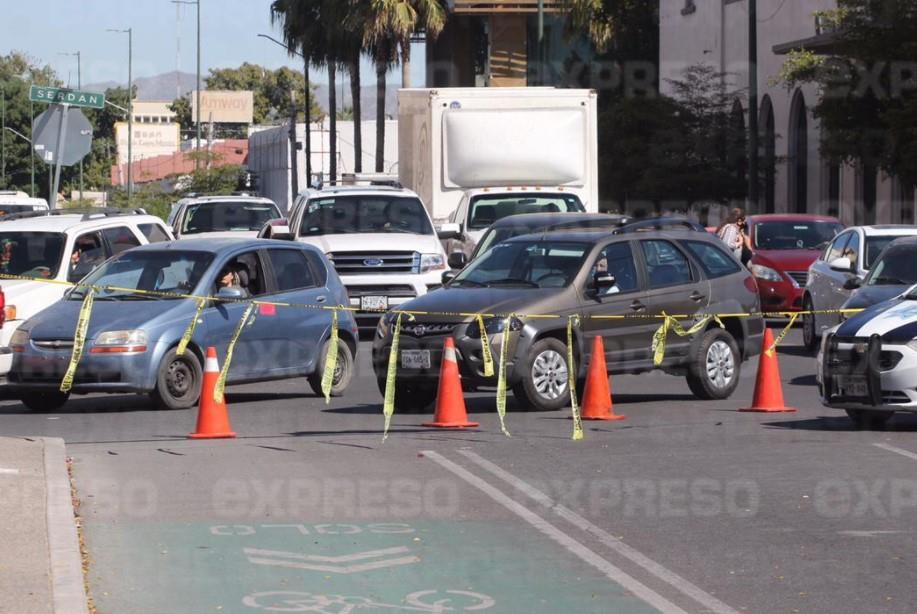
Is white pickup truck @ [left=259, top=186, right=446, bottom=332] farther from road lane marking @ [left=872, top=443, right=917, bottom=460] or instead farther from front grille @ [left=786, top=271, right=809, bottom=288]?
road lane marking @ [left=872, top=443, right=917, bottom=460]

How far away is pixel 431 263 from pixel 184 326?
877 cm

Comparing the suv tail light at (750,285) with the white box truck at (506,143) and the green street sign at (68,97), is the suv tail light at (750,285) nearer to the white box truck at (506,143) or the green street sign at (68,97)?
the white box truck at (506,143)

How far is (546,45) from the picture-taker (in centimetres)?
7269

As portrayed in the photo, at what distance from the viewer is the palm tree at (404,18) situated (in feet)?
180

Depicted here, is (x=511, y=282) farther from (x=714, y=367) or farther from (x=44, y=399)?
(x=44, y=399)

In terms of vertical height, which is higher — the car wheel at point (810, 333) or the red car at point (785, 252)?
the red car at point (785, 252)

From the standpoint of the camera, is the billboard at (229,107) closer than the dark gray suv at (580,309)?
No

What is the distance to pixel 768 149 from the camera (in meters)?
54.7

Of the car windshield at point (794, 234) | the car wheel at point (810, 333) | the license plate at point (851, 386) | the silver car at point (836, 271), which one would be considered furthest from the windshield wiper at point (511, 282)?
the car windshield at point (794, 234)

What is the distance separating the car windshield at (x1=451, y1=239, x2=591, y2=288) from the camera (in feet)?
54.2

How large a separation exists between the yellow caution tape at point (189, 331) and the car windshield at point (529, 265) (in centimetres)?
239

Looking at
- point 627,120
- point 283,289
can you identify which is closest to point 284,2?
point 627,120

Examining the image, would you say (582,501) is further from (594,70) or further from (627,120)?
(594,70)

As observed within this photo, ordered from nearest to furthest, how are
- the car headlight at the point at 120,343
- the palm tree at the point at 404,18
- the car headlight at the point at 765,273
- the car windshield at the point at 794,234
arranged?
1. the car headlight at the point at 120,343
2. the car headlight at the point at 765,273
3. the car windshield at the point at 794,234
4. the palm tree at the point at 404,18
